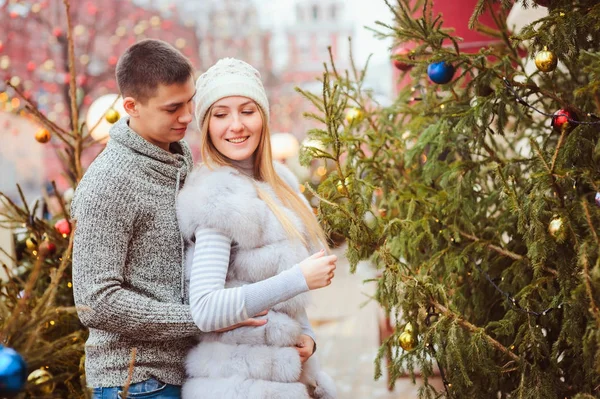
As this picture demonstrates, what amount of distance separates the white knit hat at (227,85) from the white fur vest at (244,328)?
0.26 meters

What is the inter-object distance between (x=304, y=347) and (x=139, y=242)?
0.68 m

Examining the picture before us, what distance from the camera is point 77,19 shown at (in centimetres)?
1248

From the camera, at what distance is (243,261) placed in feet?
7.09

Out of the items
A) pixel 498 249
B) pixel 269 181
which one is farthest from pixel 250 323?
pixel 498 249

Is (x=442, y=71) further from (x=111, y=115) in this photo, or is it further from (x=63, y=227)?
(x=63, y=227)

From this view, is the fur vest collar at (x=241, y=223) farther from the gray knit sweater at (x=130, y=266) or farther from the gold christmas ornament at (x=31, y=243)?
the gold christmas ornament at (x=31, y=243)

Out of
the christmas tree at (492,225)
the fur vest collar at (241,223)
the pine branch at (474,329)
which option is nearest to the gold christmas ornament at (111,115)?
the christmas tree at (492,225)

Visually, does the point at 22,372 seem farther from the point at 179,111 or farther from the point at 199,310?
the point at 179,111

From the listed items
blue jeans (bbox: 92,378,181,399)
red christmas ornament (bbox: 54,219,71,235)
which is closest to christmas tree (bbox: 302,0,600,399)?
blue jeans (bbox: 92,378,181,399)

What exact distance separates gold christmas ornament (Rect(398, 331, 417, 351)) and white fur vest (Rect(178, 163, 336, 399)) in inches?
23.0

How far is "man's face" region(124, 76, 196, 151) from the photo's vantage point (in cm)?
224

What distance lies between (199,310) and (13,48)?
38.9 feet

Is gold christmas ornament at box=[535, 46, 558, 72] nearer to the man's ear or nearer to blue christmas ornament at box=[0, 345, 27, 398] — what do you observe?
the man's ear

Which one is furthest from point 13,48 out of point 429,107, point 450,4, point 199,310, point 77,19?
point 199,310
